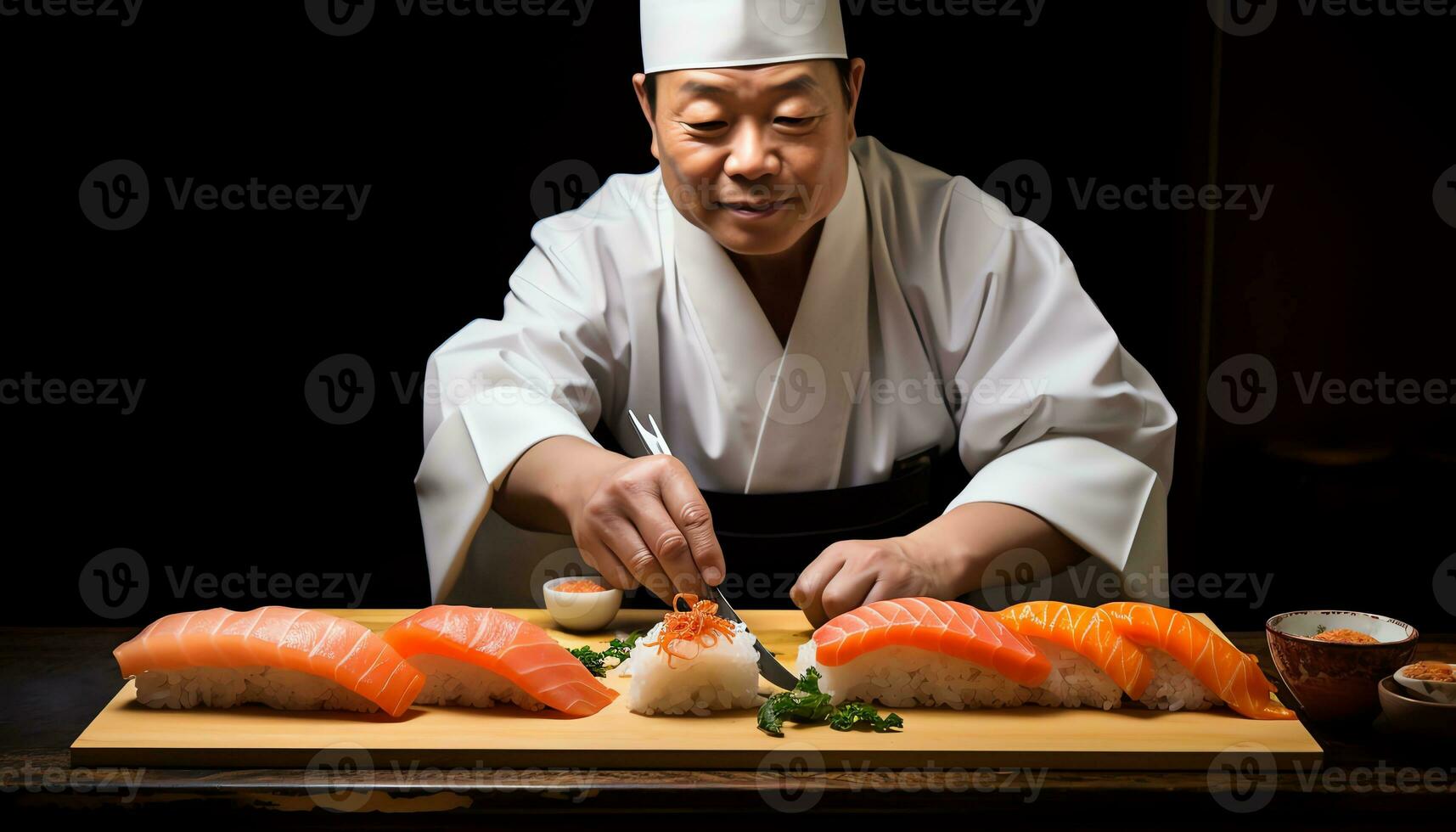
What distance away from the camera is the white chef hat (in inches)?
91.4

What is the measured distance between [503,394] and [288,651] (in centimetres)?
86

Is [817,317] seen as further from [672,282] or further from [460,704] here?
[460,704]

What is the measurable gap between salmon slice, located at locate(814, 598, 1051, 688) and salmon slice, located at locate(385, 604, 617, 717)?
1.18 feet

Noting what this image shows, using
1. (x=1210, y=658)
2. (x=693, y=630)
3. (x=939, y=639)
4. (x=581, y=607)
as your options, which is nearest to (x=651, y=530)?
(x=581, y=607)

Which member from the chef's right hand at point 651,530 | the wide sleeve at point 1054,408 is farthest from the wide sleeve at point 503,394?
the wide sleeve at point 1054,408

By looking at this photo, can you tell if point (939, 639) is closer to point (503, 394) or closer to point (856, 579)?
point (856, 579)

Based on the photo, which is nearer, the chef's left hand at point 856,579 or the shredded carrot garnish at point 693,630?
the shredded carrot garnish at point 693,630

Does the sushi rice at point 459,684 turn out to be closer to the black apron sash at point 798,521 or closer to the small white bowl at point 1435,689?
the black apron sash at point 798,521

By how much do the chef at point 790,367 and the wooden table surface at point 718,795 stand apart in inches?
27.6

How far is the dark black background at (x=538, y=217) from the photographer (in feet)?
10.6

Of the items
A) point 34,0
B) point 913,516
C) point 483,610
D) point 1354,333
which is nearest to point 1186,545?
point 1354,333

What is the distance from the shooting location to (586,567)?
2.74 meters

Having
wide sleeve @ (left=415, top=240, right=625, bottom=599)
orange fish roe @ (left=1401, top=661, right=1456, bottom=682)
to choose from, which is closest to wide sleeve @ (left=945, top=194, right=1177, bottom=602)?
orange fish roe @ (left=1401, top=661, right=1456, bottom=682)

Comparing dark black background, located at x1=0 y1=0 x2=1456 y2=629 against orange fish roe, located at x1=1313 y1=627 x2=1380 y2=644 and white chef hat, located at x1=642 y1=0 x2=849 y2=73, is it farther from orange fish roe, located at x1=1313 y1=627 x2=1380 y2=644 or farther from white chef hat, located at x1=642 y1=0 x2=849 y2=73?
orange fish roe, located at x1=1313 y1=627 x2=1380 y2=644
